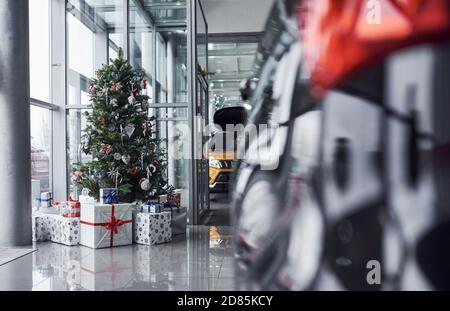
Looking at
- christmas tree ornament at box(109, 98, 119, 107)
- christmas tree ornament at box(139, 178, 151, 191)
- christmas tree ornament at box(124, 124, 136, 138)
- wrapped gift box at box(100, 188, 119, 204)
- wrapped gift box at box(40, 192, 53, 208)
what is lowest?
wrapped gift box at box(40, 192, 53, 208)

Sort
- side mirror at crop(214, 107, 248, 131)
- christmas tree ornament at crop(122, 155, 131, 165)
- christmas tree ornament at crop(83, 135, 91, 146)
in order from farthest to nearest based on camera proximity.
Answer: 1. christmas tree ornament at crop(83, 135, 91, 146)
2. christmas tree ornament at crop(122, 155, 131, 165)
3. side mirror at crop(214, 107, 248, 131)

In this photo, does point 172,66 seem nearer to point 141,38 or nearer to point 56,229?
point 141,38

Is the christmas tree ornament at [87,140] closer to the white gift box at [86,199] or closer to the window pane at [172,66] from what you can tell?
the white gift box at [86,199]

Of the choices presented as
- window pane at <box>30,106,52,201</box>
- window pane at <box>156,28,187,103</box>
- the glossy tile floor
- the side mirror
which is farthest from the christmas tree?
the side mirror

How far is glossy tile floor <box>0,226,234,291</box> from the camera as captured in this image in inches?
125

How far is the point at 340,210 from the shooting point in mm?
1324

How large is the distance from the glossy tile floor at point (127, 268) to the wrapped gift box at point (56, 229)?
0.42ft

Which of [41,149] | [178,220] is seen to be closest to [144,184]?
[178,220]

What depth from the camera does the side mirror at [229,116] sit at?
1831 millimetres

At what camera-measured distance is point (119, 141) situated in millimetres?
5113

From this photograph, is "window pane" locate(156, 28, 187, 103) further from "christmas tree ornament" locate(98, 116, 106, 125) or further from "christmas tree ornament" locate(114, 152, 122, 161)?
"christmas tree ornament" locate(114, 152, 122, 161)

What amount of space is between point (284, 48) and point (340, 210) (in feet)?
1.88

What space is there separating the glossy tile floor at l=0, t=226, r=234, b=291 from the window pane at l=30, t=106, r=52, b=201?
209cm
